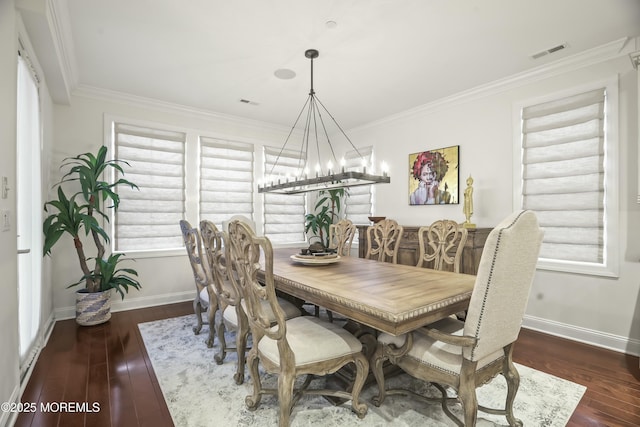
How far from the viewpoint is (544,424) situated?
1802 mm

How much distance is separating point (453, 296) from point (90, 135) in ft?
14.5

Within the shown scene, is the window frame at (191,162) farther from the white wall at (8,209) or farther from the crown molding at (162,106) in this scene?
the white wall at (8,209)

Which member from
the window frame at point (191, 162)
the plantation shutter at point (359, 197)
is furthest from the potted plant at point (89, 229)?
the plantation shutter at point (359, 197)

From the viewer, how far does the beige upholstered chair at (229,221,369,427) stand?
160cm

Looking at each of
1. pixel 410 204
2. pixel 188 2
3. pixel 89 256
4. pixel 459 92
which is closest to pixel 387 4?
pixel 188 2

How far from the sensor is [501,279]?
4.61 feet

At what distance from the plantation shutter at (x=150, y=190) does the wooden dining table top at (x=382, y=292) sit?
8.28ft

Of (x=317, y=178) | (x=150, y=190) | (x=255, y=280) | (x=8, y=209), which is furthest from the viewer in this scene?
(x=150, y=190)

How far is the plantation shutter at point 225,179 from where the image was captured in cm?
469

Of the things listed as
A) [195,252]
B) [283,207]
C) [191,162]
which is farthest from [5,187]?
[283,207]

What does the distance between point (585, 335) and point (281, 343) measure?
312cm

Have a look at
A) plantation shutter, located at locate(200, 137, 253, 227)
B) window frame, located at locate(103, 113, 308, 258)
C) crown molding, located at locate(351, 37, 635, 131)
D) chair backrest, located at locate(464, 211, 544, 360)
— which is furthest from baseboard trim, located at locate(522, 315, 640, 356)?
plantation shutter, located at locate(200, 137, 253, 227)

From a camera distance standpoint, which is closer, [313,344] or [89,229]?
[313,344]

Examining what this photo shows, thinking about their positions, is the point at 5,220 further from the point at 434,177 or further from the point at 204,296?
the point at 434,177
